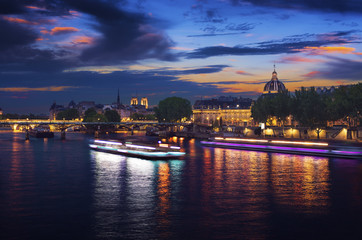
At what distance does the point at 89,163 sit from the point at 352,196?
33.7 m

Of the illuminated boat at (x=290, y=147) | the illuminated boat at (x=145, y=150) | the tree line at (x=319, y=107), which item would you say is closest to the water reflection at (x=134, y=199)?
the illuminated boat at (x=145, y=150)

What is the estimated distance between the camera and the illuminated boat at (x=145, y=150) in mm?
56375

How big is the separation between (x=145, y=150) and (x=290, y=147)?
83.5 feet

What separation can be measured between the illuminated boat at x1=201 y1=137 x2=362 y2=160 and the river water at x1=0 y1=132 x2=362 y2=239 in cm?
1037

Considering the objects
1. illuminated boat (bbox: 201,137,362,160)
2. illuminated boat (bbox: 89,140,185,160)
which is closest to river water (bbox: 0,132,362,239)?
illuminated boat (bbox: 89,140,185,160)

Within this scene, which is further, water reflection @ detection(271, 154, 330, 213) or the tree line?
the tree line

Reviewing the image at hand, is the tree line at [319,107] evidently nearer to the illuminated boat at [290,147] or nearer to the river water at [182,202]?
the illuminated boat at [290,147]

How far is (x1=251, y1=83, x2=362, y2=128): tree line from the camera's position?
265 ft

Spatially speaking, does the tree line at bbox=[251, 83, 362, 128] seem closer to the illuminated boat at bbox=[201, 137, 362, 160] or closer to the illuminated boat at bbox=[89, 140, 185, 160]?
the illuminated boat at bbox=[201, 137, 362, 160]

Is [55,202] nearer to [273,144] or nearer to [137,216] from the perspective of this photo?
[137,216]

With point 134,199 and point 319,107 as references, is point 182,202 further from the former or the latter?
point 319,107

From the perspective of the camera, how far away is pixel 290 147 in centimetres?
7012

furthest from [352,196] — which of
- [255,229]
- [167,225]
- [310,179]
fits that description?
[167,225]

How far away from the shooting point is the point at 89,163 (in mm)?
54656
